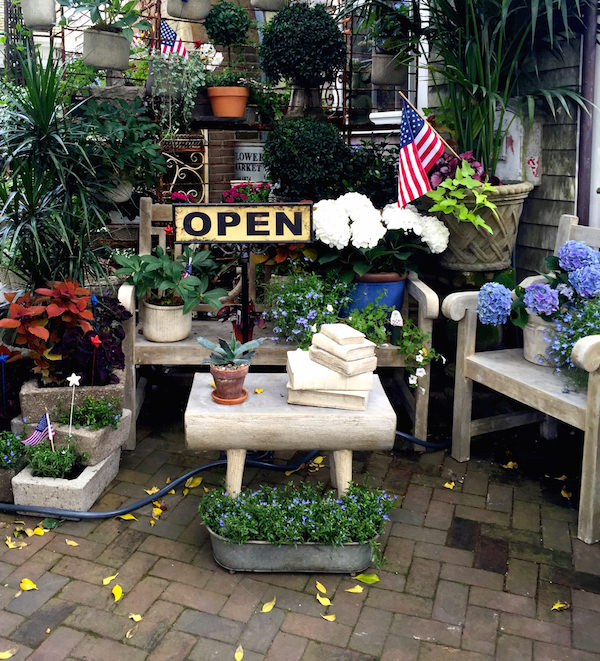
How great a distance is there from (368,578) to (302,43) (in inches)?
134

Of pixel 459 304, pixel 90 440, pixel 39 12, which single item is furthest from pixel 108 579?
pixel 39 12

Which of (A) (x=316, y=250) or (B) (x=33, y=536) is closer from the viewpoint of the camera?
(B) (x=33, y=536)

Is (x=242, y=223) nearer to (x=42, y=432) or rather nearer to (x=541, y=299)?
(x=42, y=432)

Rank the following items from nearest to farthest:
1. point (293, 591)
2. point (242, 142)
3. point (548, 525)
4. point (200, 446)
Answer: point (293, 591), point (200, 446), point (548, 525), point (242, 142)

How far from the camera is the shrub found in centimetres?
468

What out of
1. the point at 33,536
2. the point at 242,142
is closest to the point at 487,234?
the point at 33,536

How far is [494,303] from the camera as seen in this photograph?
12.7 feet

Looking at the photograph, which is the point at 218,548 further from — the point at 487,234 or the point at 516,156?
the point at 516,156

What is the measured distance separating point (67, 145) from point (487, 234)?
7.84 feet

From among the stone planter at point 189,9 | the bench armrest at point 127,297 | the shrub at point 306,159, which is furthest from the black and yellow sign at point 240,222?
the stone planter at point 189,9

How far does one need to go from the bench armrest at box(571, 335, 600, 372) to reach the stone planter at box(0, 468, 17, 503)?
8.48ft

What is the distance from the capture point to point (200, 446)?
3.27 metres

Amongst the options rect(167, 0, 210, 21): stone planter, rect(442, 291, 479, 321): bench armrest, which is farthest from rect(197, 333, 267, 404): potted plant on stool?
rect(167, 0, 210, 21): stone planter

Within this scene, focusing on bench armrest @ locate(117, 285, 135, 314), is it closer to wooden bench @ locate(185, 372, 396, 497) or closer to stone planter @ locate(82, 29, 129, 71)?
wooden bench @ locate(185, 372, 396, 497)
